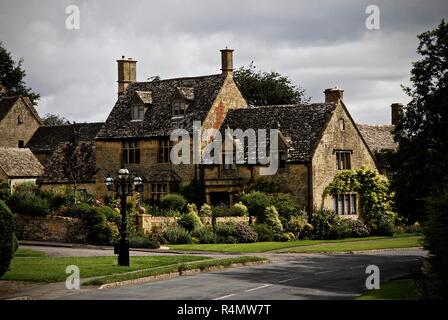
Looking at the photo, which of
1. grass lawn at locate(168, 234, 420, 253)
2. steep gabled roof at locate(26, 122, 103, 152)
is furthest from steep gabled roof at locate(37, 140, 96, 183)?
grass lawn at locate(168, 234, 420, 253)

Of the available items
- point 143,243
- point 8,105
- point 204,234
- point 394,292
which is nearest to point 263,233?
point 204,234

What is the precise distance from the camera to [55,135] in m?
89.6

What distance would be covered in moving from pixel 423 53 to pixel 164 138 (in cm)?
2838

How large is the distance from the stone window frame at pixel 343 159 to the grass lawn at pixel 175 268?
21866mm

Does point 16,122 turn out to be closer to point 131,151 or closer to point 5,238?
point 131,151

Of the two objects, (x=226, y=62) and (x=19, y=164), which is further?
(x=19, y=164)

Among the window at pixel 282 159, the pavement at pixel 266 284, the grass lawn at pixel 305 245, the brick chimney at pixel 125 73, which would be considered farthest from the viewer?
the brick chimney at pixel 125 73

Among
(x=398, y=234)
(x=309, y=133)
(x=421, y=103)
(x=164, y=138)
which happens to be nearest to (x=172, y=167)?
(x=164, y=138)

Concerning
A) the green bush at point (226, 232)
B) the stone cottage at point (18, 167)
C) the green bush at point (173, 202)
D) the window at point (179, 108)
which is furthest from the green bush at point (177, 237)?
the stone cottage at point (18, 167)

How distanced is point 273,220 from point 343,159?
1002 centimetres

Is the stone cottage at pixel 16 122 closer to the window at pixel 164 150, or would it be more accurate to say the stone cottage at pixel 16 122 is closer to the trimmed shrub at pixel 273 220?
the window at pixel 164 150

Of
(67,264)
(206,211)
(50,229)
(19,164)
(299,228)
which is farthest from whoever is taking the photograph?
(19,164)

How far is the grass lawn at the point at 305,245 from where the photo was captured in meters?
45.5
